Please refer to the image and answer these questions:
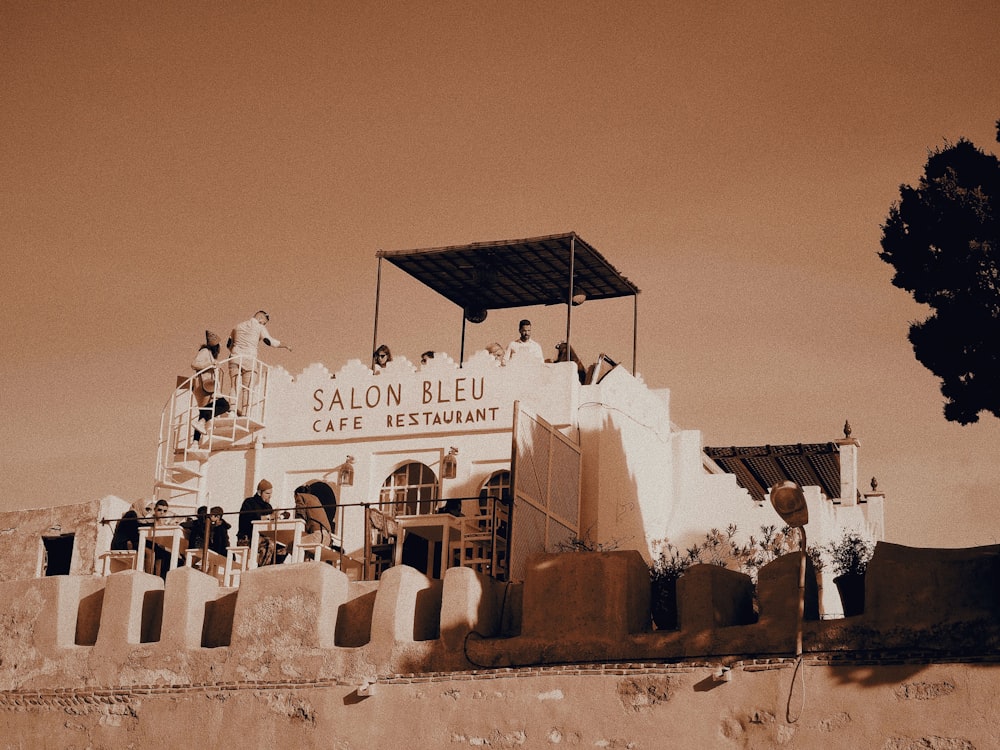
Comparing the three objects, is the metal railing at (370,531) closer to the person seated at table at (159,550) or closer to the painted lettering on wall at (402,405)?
the person seated at table at (159,550)

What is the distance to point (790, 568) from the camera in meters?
17.6

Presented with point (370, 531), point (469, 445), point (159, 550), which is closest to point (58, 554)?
point (159, 550)

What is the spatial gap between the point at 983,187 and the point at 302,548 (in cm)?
871

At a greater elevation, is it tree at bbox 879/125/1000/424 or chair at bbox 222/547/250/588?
tree at bbox 879/125/1000/424

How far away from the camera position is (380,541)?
886 inches

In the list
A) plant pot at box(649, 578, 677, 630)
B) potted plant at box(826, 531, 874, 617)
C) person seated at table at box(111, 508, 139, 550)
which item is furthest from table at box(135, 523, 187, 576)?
potted plant at box(826, 531, 874, 617)

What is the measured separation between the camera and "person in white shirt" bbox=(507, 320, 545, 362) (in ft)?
79.6

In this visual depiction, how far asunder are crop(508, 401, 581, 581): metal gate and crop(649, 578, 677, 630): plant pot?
178cm

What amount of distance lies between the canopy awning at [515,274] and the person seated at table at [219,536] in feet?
12.8

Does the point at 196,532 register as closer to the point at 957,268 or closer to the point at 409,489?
the point at 409,489

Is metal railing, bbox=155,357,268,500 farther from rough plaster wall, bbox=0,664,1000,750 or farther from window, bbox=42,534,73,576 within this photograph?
rough plaster wall, bbox=0,664,1000,750

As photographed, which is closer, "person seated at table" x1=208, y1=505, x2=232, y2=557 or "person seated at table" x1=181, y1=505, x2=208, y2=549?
"person seated at table" x1=181, y1=505, x2=208, y2=549

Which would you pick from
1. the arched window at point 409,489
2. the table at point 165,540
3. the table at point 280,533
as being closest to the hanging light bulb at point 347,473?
the arched window at point 409,489

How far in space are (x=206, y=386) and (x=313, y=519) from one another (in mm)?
3448
